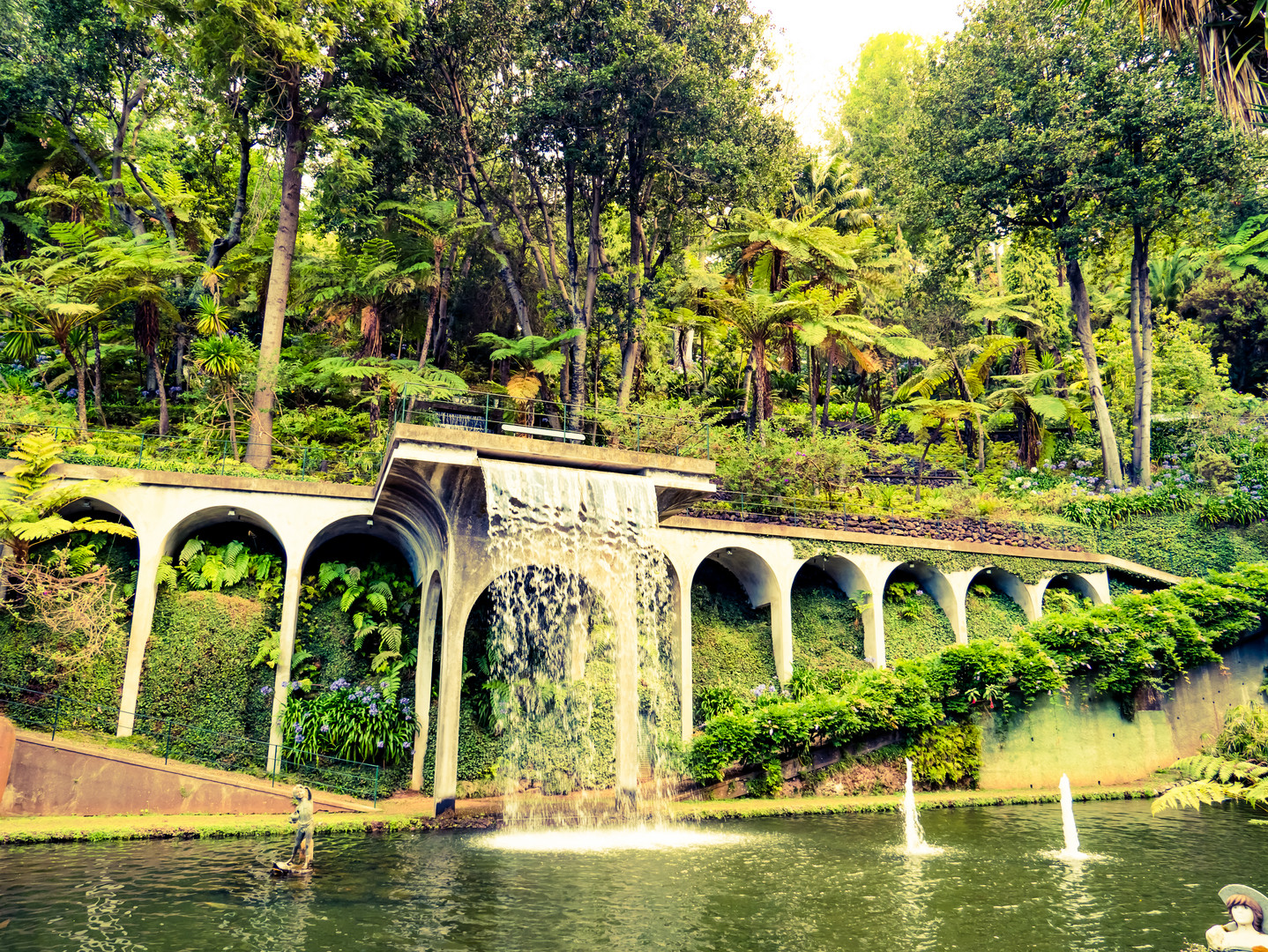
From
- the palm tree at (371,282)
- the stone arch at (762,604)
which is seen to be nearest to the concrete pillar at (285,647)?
the palm tree at (371,282)

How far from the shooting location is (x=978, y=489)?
27922mm

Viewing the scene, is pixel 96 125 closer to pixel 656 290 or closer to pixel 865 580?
pixel 656 290

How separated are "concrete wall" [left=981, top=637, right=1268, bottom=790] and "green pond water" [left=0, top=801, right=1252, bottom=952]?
5.52m

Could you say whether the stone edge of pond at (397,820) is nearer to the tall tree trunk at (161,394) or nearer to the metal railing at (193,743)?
the metal railing at (193,743)

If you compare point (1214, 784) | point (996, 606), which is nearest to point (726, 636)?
point (996, 606)

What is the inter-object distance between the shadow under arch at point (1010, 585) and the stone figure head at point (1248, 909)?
1894 centimetres

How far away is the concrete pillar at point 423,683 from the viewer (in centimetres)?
1592

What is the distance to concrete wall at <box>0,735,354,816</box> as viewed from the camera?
12695 millimetres

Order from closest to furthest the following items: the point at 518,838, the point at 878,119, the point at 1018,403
→ the point at 518,838
the point at 1018,403
the point at 878,119

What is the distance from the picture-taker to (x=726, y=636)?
20516 millimetres

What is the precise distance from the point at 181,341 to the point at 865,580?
68.5 feet

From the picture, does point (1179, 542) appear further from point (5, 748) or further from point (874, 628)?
point (5, 748)

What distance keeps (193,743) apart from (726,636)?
38.5 feet

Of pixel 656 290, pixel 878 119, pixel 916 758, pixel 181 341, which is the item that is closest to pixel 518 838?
pixel 916 758
